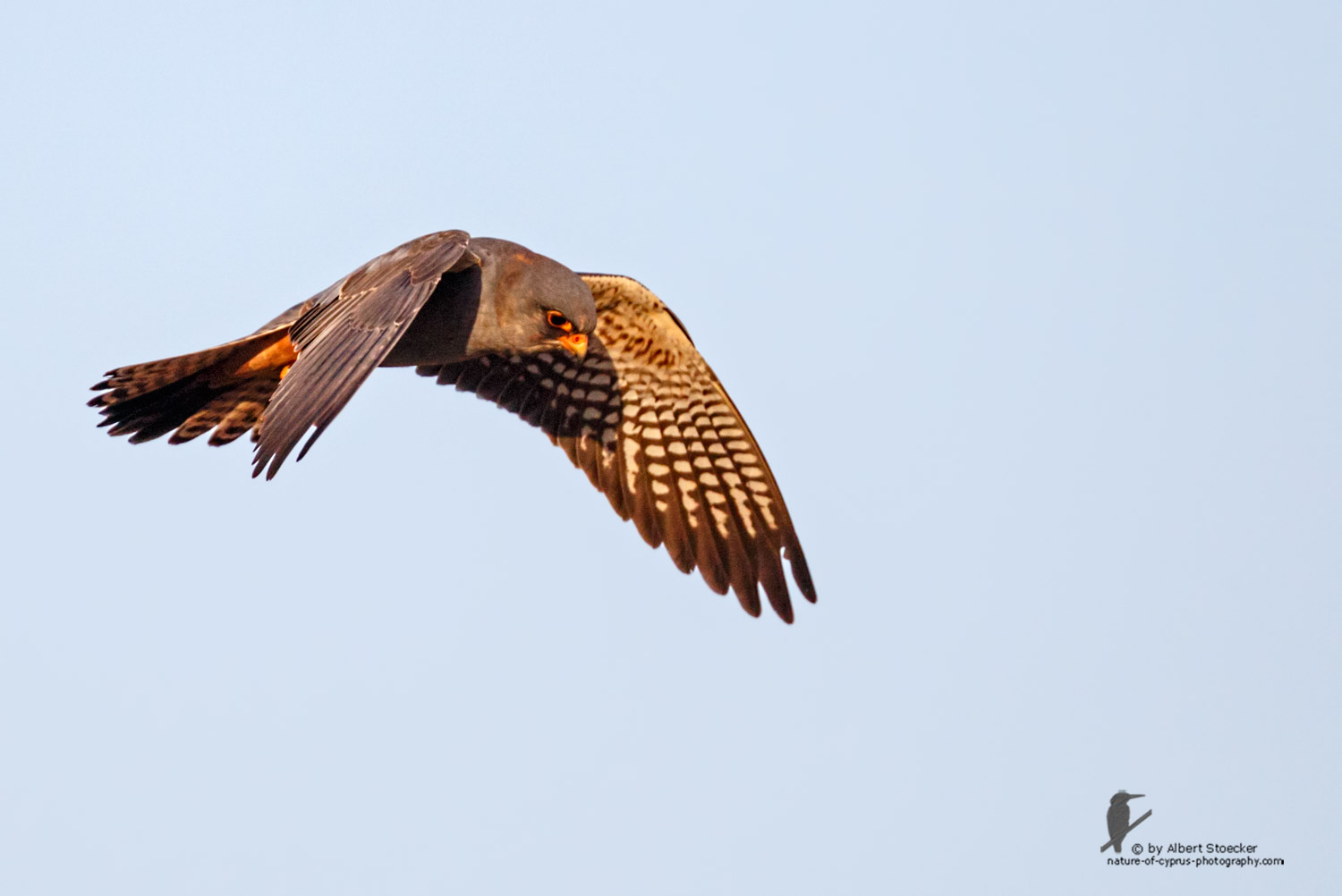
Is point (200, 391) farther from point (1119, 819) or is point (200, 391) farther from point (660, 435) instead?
point (1119, 819)

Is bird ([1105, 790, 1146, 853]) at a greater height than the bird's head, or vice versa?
the bird's head

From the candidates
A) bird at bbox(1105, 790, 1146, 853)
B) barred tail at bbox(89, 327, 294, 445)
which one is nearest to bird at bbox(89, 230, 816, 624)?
barred tail at bbox(89, 327, 294, 445)

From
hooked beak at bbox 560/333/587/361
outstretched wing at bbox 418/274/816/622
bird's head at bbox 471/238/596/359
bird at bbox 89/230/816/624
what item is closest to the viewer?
bird at bbox 89/230/816/624

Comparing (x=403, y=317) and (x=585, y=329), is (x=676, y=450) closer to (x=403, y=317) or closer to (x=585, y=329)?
(x=585, y=329)

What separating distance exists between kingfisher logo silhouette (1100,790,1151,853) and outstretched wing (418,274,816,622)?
3130mm

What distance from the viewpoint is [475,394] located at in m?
10.5

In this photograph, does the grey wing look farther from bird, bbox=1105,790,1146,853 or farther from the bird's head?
bird, bbox=1105,790,1146,853

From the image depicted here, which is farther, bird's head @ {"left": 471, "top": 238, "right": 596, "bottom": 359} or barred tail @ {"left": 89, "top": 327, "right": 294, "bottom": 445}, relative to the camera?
barred tail @ {"left": 89, "top": 327, "right": 294, "bottom": 445}

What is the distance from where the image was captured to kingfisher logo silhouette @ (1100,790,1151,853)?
36.5 feet

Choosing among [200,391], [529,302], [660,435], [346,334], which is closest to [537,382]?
[660,435]

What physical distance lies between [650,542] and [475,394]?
1.56 m

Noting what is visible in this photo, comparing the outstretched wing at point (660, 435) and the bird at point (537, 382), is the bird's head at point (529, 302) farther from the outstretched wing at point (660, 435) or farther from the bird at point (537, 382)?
the outstretched wing at point (660, 435)

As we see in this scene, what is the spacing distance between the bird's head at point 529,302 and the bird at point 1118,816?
5.51 meters

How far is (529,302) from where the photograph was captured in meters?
8.85
